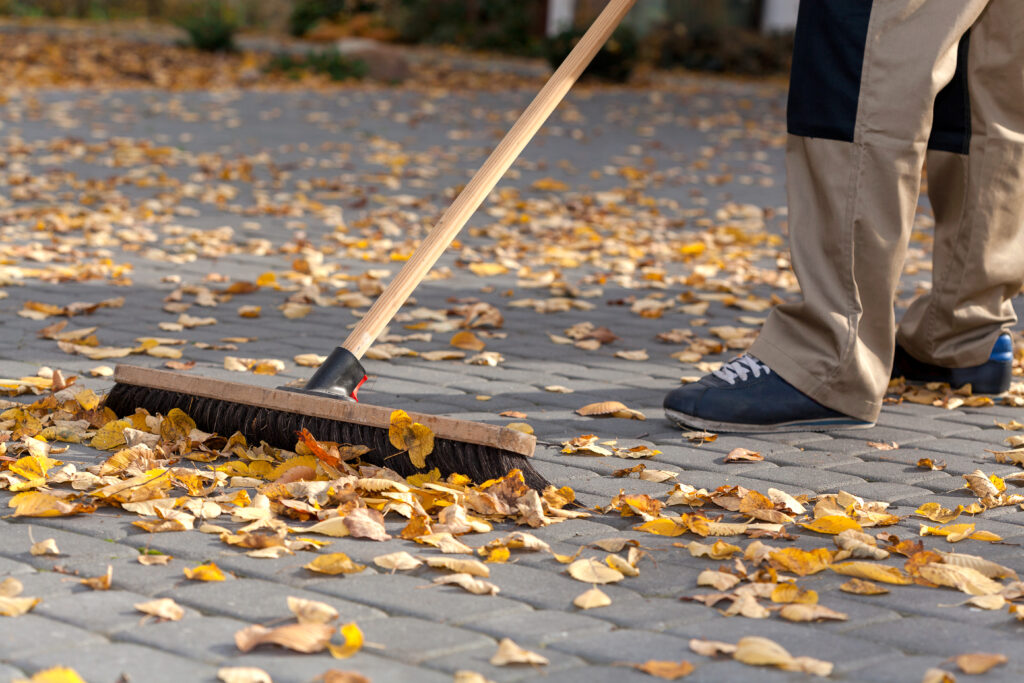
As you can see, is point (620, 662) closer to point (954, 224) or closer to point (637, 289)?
point (954, 224)

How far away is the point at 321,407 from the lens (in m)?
2.96

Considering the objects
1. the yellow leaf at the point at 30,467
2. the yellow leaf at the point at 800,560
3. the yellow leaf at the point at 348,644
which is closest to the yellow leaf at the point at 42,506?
the yellow leaf at the point at 30,467

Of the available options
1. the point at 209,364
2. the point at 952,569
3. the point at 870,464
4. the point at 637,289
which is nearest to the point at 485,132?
the point at 637,289

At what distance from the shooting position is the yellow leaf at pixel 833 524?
265 cm

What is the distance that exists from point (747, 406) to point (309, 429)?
121 centimetres

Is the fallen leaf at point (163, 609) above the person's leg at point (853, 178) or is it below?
below

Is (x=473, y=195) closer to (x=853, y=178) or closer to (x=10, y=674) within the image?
(x=853, y=178)

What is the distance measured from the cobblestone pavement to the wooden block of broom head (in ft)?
0.63

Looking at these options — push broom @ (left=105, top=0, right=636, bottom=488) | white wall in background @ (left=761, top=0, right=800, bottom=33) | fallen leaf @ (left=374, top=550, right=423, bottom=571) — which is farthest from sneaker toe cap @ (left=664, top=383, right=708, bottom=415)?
white wall in background @ (left=761, top=0, right=800, bottom=33)

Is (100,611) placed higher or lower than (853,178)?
lower

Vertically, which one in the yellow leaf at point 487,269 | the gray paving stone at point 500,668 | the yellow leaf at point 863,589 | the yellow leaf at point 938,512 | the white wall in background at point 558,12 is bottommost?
the yellow leaf at point 487,269

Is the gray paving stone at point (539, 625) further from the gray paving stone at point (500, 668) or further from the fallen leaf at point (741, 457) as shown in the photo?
the fallen leaf at point (741, 457)

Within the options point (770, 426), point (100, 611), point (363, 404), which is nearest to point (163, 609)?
point (100, 611)

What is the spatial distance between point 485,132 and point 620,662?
11711mm
